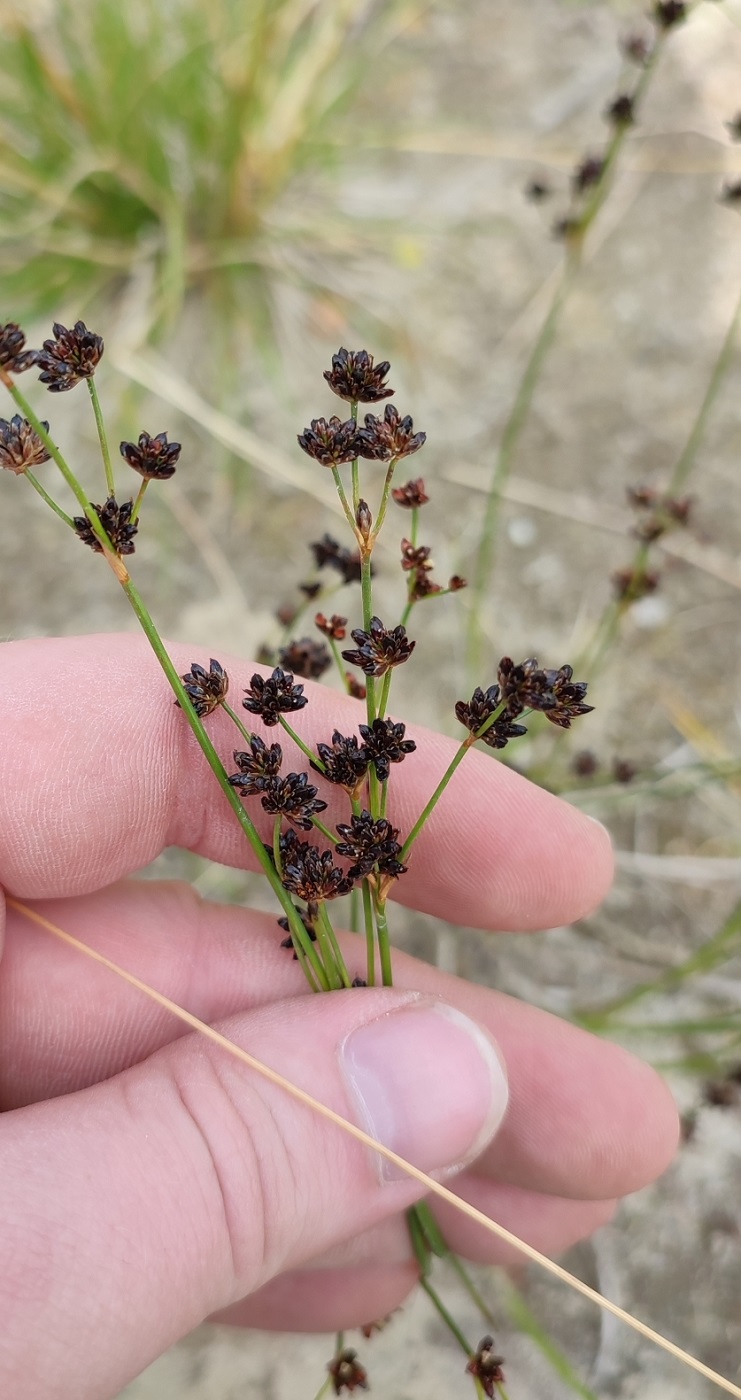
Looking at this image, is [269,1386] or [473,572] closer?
[269,1386]

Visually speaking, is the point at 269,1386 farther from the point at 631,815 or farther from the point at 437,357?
the point at 437,357

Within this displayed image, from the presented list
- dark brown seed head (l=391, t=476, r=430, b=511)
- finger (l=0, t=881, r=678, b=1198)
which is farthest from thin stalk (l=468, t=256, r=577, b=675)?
finger (l=0, t=881, r=678, b=1198)

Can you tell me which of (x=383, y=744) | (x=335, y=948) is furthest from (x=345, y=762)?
(x=335, y=948)

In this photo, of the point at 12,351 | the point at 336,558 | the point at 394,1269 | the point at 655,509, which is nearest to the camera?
the point at 12,351

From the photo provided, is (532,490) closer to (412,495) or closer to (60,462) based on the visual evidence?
(412,495)

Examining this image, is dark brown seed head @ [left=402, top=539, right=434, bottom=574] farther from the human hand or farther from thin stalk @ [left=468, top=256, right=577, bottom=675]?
thin stalk @ [left=468, top=256, right=577, bottom=675]

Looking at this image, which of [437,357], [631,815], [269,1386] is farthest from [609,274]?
[269,1386]
